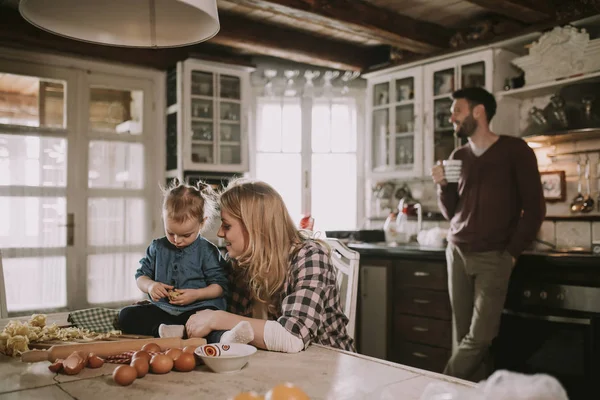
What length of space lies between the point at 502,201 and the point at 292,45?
246cm

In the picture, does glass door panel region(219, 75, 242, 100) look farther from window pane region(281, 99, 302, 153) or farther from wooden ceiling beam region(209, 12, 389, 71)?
window pane region(281, 99, 302, 153)

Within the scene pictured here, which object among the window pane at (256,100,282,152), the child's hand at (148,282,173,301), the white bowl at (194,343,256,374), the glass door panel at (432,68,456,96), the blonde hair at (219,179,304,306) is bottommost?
the white bowl at (194,343,256,374)

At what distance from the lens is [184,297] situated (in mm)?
1768

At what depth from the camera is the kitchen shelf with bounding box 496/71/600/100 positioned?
3.30m

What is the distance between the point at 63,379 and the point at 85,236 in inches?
140

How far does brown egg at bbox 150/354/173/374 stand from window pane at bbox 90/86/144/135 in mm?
3793

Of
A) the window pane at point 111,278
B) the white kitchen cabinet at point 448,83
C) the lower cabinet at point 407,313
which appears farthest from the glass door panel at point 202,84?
the lower cabinet at point 407,313

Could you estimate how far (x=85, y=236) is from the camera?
4422mm

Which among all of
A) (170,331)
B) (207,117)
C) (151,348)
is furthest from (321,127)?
(151,348)

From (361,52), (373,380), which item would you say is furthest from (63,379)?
(361,52)

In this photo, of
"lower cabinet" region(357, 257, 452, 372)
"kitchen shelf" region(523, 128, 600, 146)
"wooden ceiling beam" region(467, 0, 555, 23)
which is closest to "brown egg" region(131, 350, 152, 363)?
"lower cabinet" region(357, 257, 452, 372)

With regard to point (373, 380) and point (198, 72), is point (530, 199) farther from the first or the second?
point (198, 72)

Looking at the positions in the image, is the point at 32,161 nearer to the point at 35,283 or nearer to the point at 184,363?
the point at 35,283

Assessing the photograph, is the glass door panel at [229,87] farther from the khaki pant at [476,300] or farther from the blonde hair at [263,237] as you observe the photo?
the blonde hair at [263,237]
